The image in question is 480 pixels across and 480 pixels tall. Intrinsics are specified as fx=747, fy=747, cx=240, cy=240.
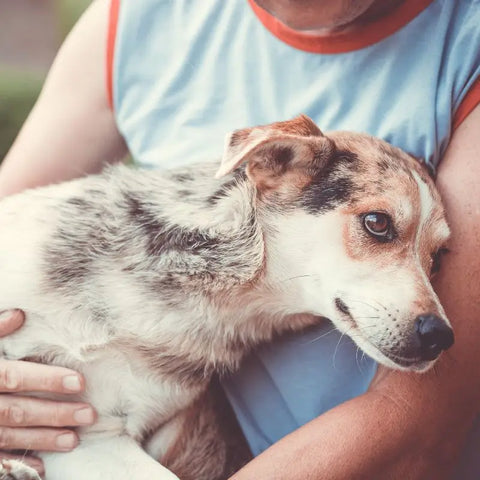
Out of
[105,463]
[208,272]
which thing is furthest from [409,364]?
[105,463]

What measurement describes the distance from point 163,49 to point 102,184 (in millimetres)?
503

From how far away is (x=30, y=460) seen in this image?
1896mm

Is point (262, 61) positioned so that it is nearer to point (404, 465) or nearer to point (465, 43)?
point (465, 43)

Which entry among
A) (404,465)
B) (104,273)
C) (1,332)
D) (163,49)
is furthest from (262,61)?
(404,465)

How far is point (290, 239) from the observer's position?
6.26ft

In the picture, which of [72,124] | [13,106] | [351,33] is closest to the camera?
[351,33]

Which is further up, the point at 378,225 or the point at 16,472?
the point at 378,225

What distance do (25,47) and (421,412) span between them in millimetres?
7195

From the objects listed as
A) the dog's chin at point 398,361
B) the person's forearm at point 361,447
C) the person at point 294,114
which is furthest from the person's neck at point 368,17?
the person's forearm at point 361,447

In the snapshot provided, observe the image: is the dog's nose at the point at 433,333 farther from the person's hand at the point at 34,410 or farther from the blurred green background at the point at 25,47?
the blurred green background at the point at 25,47

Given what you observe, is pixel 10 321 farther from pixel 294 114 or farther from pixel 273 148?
pixel 294 114

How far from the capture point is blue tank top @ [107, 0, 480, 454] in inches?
77.0

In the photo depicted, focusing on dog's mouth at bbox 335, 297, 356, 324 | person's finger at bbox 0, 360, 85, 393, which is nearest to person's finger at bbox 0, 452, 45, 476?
person's finger at bbox 0, 360, 85, 393

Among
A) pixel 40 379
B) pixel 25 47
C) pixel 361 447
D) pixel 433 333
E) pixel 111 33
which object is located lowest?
pixel 25 47
